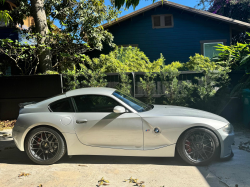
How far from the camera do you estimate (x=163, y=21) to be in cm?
1398

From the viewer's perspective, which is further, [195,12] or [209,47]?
[209,47]

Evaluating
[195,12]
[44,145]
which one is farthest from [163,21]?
[44,145]

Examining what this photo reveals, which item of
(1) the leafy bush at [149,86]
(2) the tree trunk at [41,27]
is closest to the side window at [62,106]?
(1) the leafy bush at [149,86]

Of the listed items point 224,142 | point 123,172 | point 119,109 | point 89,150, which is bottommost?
point 123,172

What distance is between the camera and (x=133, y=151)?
4.25 m

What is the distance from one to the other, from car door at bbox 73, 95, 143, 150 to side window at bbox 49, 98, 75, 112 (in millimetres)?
228

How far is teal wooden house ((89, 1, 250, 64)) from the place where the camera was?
13539mm

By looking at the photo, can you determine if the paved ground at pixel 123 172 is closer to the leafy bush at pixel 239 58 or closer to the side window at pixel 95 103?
the side window at pixel 95 103

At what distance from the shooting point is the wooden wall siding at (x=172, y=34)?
13.6 meters

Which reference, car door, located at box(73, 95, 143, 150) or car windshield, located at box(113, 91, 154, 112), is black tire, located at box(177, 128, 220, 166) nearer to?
car door, located at box(73, 95, 143, 150)

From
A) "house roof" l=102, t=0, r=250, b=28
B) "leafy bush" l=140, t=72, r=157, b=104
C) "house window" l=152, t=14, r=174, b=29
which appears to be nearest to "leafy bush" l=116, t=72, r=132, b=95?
"leafy bush" l=140, t=72, r=157, b=104

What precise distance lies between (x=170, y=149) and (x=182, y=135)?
0.31m

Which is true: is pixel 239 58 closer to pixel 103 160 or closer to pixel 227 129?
pixel 227 129

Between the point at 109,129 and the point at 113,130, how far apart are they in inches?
2.9
